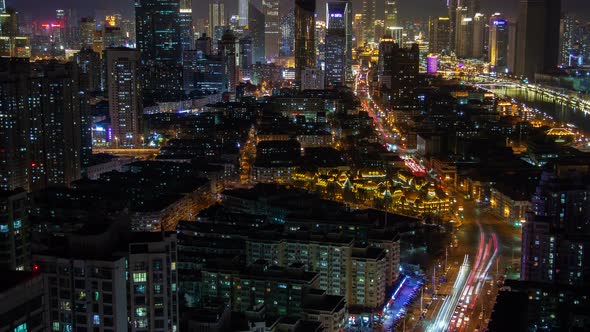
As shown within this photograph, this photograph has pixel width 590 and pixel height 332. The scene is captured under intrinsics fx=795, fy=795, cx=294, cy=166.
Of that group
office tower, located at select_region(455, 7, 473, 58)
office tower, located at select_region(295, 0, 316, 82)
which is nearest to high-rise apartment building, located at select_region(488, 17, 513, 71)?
office tower, located at select_region(455, 7, 473, 58)

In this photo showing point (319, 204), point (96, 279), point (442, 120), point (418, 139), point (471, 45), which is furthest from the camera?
point (471, 45)

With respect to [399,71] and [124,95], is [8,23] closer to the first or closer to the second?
[124,95]

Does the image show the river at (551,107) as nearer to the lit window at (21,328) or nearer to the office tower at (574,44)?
the office tower at (574,44)

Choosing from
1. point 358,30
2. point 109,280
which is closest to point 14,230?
point 109,280

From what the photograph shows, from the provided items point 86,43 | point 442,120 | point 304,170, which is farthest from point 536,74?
point 304,170

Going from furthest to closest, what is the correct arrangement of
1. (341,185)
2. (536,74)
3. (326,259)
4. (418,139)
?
1. (536,74)
2. (418,139)
3. (341,185)
4. (326,259)

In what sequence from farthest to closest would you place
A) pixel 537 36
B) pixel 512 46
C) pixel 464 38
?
pixel 464 38 → pixel 512 46 → pixel 537 36

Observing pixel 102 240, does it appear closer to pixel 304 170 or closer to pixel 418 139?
pixel 304 170
